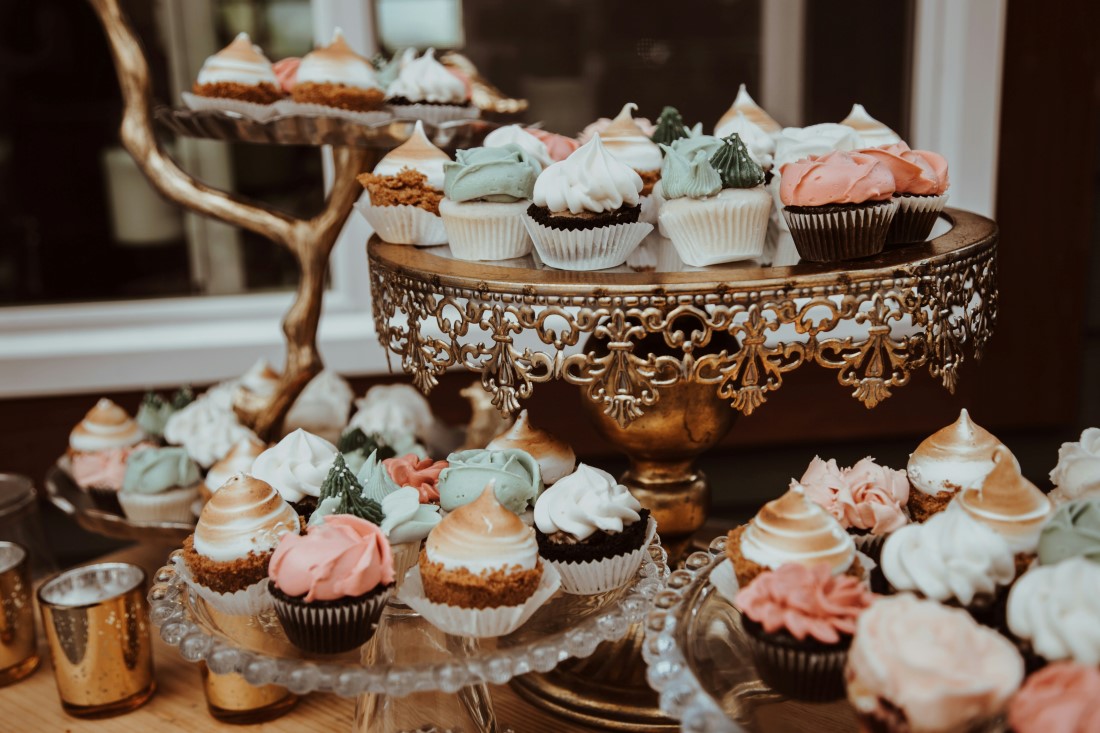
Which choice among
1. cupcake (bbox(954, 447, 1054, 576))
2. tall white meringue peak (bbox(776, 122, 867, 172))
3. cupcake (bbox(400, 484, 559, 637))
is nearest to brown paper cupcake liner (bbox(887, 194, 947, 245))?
tall white meringue peak (bbox(776, 122, 867, 172))

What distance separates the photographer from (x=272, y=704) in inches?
53.1

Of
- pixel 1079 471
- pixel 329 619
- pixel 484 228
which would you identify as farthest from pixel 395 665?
pixel 1079 471

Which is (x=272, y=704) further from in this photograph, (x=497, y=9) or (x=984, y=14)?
(x=984, y=14)

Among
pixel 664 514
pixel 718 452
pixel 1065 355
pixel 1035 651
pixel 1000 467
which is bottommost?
pixel 718 452

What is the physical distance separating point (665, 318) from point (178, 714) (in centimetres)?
84

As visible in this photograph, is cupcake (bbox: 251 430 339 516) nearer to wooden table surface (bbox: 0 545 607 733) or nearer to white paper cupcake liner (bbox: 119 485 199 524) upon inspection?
wooden table surface (bbox: 0 545 607 733)

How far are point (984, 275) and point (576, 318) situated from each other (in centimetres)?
49

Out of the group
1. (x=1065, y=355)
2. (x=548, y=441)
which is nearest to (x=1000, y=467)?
(x=548, y=441)

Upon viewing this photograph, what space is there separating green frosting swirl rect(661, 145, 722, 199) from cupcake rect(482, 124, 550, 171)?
20cm

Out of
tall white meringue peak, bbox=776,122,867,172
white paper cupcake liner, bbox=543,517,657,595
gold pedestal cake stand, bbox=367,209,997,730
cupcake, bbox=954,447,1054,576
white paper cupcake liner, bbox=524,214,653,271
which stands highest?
tall white meringue peak, bbox=776,122,867,172

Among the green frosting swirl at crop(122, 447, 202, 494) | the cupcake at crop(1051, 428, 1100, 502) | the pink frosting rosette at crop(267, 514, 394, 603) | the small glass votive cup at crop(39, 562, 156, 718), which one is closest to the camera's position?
the pink frosting rosette at crop(267, 514, 394, 603)

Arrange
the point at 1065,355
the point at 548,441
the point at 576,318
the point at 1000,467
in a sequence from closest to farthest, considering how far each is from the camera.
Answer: the point at 1000,467 < the point at 576,318 < the point at 548,441 < the point at 1065,355

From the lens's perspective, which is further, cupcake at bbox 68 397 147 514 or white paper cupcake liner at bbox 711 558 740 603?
cupcake at bbox 68 397 147 514

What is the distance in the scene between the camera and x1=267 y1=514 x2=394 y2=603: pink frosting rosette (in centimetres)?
99
